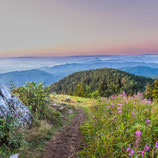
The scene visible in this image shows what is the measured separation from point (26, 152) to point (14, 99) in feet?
7.51

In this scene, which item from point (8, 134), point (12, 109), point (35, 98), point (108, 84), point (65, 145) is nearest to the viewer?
point (8, 134)

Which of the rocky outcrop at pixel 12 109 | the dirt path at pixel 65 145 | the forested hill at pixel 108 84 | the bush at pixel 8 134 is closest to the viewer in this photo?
the bush at pixel 8 134

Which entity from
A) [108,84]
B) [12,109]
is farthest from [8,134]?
[108,84]

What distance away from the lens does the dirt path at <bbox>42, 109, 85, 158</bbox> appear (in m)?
3.70

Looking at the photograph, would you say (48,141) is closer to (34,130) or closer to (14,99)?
(34,130)

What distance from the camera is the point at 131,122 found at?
149 inches

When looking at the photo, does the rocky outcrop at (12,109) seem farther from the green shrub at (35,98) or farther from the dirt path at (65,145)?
the dirt path at (65,145)

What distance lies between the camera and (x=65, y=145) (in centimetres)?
427

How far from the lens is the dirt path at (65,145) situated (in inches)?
146

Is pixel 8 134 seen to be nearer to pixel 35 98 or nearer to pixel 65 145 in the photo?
pixel 65 145

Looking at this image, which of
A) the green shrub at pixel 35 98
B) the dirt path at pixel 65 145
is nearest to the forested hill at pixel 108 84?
the green shrub at pixel 35 98

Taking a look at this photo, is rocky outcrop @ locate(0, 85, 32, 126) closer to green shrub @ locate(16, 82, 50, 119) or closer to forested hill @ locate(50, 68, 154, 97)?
green shrub @ locate(16, 82, 50, 119)

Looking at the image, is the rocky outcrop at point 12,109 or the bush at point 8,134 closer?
the bush at point 8,134

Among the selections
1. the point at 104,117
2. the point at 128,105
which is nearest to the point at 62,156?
the point at 104,117
